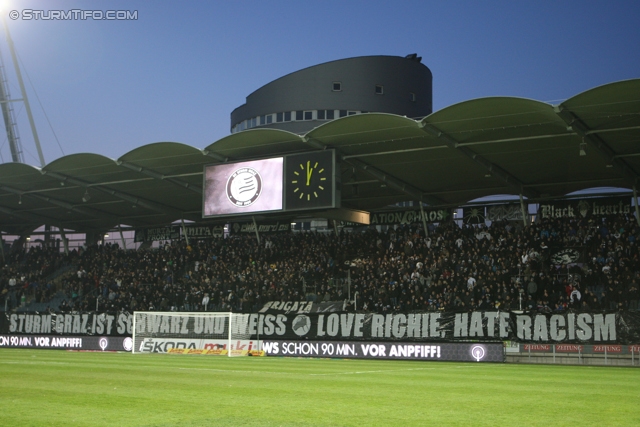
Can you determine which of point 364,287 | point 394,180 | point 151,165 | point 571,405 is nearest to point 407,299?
point 364,287

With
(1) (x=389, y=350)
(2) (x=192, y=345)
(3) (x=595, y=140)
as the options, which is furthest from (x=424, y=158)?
(2) (x=192, y=345)

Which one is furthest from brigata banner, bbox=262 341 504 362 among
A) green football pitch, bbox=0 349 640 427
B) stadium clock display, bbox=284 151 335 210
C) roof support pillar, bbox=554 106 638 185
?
roof support pillar, bbox=554 106 638 185

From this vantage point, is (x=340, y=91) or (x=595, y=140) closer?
(x=595, y=140)

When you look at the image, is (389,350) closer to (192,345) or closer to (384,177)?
(192,345)

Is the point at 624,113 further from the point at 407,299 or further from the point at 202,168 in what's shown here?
the point at 202,168

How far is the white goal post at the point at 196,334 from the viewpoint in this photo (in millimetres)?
30281

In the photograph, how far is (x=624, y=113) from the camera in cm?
2584

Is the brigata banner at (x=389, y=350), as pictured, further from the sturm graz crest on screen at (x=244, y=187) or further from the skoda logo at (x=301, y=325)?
the sturm graz crest on screen at (x=244, y=187)

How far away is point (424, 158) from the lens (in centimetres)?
3316

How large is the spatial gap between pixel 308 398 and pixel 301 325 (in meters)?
17.9

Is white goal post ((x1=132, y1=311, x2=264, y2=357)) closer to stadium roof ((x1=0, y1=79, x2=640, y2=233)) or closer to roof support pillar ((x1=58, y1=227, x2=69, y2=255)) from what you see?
stadium roof ((x1=0, y1=79, x2=640, y2=233))

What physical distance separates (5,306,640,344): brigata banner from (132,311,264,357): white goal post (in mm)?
Result: 48

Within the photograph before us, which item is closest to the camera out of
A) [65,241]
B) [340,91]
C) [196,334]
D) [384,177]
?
[196,334]

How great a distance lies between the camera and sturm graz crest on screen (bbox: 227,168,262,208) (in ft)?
110
